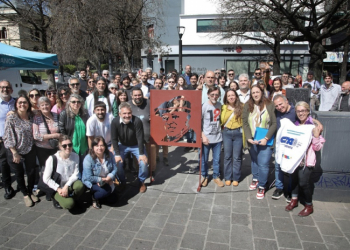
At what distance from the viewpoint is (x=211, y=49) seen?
25.1 m

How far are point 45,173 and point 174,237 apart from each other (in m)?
2.04

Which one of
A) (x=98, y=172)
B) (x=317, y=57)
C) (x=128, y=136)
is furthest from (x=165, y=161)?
(x=317, y=57)

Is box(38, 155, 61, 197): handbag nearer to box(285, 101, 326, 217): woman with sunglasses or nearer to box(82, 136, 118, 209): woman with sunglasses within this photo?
box(82, 136, 118, 209): woman with sunglasses

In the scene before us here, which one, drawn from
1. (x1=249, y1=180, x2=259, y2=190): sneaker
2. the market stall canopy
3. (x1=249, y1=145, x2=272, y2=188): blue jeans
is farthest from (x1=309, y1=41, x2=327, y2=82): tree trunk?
the market stall canopy

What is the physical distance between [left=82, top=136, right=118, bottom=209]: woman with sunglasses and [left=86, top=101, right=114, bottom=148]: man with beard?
408 millimetres

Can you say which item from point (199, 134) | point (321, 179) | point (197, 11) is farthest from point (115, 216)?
point (197, 11)

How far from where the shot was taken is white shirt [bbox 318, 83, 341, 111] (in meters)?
7.14

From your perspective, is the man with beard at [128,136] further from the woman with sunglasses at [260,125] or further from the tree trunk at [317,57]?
the tree trunk at [317,57]

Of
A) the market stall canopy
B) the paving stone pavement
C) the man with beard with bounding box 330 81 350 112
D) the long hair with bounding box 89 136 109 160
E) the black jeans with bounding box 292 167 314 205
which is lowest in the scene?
the paving stone pavement

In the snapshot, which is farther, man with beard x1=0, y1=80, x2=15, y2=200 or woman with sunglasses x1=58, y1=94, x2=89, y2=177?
man with beard x1=0, y1=80, x2=15, y2=200

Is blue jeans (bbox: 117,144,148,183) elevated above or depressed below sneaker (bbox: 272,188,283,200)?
above

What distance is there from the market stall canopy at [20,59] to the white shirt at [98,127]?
3598mm

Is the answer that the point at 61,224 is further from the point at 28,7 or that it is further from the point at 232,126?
the point at 28,7

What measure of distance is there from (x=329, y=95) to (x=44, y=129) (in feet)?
22.5
